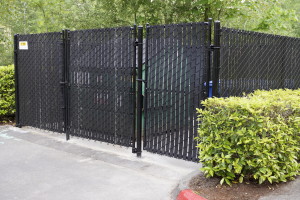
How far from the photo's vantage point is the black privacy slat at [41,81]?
785 cm

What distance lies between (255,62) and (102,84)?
3.05 m

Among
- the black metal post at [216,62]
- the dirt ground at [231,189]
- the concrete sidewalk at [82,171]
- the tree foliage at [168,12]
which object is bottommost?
the concrete sidewalk at [82,171]

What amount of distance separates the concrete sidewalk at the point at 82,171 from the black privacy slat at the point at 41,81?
759 millimetres

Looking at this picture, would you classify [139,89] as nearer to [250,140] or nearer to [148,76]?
[148,76]

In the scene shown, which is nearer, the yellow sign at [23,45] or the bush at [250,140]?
the bush at [250,140]

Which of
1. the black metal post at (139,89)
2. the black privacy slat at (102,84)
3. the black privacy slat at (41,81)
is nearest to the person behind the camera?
the black metal post at (139,89)

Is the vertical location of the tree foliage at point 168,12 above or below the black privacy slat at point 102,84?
above

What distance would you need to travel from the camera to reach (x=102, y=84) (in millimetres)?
6973

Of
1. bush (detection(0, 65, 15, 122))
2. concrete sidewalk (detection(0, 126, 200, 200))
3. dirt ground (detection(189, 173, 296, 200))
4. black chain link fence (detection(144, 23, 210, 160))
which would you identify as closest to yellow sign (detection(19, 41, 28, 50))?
bush (detection(0, 65, 15, 122))

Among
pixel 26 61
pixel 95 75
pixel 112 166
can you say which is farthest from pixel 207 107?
pixel 26 61

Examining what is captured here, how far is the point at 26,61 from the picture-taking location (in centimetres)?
865

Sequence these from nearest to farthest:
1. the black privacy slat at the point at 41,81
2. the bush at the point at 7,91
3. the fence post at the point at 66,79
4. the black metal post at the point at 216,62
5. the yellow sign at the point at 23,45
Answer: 1. the black metal post at the point at 216,62
2. the fence post at the point at 66,79
3. the black privacy slat at the point at 41,81
4. the yellow sign at the point at 23,45
5. the bush at the point at 7,91

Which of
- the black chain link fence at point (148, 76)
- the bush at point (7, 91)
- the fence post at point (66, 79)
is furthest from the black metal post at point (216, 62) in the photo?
the bush at point (7, 91)

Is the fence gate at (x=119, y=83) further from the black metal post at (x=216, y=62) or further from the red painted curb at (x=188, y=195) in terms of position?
the red painted curb at (x=188, y=195)
